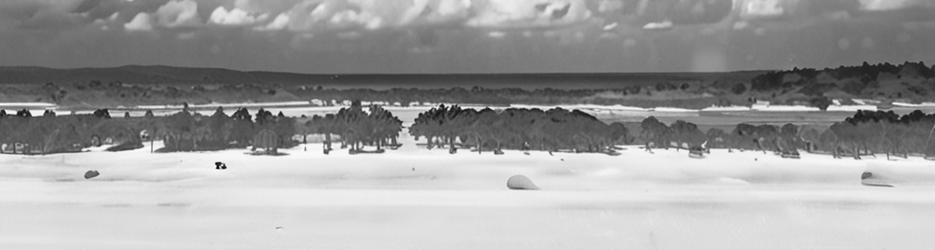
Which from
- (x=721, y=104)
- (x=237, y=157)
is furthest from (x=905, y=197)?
Result: (x=721, y=104)

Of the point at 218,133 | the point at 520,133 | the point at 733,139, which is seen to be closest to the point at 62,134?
the point at 218,133

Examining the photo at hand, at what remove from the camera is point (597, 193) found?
49.6ft

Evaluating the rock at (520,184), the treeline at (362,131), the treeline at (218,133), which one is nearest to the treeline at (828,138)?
the treeline at (362,131)

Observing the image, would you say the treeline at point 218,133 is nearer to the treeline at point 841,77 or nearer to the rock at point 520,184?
the rock at point 520,184

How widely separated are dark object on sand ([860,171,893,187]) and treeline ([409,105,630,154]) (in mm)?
5594

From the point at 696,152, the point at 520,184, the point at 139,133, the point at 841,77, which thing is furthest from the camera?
the point at 841,77

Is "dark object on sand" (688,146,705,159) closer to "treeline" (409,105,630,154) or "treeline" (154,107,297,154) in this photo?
"treeline" (409,105,630,154)

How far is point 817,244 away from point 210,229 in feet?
20.6

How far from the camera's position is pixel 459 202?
45.8 ft

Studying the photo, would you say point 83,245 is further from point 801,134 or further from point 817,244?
point 801,134

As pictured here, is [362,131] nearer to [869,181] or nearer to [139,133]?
[139,133]

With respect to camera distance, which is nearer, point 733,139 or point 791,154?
point 791,154

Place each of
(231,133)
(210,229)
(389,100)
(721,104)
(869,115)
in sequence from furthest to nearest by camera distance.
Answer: (389,100)
(721,104)
(869,115)
(231,133)
(210,229)

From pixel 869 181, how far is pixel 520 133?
25.9 feet
